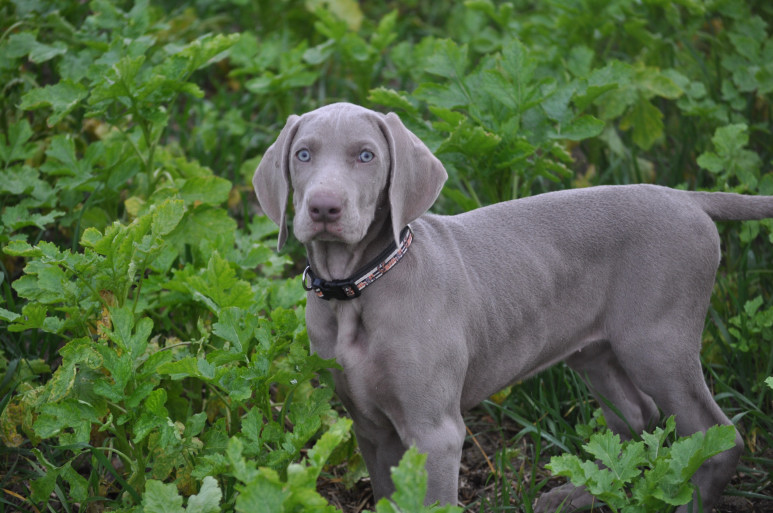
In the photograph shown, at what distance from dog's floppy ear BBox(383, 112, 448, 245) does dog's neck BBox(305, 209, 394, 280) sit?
10 centimetres

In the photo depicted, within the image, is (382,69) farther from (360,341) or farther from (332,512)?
(332,512)

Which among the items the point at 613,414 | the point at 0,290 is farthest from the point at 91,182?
the point at 613,414

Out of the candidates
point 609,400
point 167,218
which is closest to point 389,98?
point 167,218

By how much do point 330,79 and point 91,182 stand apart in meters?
2.54

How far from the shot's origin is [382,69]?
614 centimetres

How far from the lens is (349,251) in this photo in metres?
2.64

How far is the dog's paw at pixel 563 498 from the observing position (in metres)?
3.17

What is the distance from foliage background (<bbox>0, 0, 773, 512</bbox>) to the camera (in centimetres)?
263

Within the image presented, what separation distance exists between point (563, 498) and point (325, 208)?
5.18ft

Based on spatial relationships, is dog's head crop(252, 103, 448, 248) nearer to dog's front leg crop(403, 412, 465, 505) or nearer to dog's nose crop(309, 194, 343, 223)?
dog's nose crop(309, 194, 343, 223)

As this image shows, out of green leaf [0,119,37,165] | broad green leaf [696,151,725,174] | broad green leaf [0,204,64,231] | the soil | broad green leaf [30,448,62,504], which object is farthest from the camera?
broad green leaf [696,151,725,174]

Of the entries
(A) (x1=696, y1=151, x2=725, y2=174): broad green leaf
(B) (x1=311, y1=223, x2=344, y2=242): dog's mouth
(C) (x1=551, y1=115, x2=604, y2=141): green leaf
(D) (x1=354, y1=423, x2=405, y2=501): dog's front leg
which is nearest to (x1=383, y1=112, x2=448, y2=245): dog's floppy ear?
(B) (x1=311, y1=223, x2=344, y2=242): dog's mouth

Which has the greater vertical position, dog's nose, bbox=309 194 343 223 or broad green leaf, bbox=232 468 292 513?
dog's nose, bbox=309 194 343 223

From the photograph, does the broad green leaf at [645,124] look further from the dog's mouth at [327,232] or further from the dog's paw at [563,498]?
the dog's mouth at [327,232]
